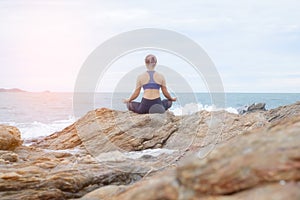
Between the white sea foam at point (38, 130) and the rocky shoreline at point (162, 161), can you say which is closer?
the rocky shoreline at point (162, 161)

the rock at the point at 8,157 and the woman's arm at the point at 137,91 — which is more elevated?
the woman's arm at the point at 137,91

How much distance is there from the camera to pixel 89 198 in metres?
4.78

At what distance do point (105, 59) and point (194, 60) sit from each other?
209 centimetres

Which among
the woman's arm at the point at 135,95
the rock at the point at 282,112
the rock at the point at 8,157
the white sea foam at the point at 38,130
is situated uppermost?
the woman's arm at the point at 135,95

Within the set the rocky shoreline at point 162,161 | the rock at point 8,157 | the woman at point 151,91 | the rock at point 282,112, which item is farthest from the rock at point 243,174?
the woman at point 151,91

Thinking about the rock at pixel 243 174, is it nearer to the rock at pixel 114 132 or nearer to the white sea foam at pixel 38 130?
the rock at pixel 114 132

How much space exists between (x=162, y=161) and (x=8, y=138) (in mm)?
4103

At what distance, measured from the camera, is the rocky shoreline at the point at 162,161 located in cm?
269

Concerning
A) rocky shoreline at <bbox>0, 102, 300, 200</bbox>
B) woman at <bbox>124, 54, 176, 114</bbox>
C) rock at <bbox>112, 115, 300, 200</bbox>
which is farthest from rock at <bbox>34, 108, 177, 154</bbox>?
rock at <bbox>112, 115, 300, 200</bbox>

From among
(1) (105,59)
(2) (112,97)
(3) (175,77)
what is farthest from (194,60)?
(2) (112,97)

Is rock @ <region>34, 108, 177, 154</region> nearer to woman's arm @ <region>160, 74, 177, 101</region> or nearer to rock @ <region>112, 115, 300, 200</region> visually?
woman's arm @ <region>160, 74, 177, 101</region>

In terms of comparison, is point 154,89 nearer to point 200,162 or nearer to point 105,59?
point 105,59

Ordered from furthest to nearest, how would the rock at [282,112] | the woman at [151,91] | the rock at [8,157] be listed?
the woman at [151,91] < the rock at [282,112] < the rock at [8,157]

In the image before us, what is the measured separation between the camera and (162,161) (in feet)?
23.7
